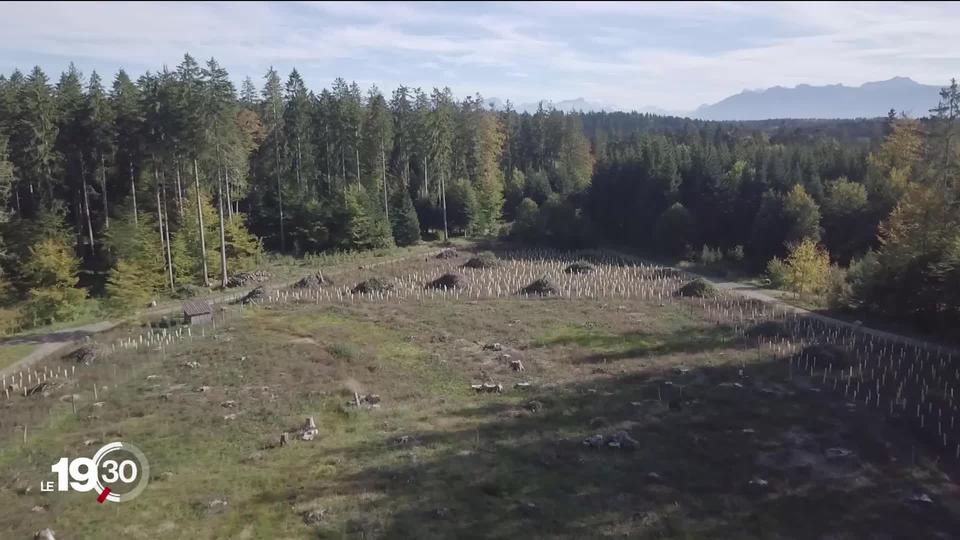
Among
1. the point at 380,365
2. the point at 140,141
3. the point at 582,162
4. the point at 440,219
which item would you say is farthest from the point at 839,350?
the point at 582,162

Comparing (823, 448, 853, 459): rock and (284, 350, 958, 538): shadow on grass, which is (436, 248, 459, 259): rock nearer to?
(284, 350, 958, 538): shadow on grass

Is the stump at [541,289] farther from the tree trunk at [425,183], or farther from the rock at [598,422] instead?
the tree trunk at [425,183]

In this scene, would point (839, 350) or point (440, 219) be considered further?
point (440, 219)

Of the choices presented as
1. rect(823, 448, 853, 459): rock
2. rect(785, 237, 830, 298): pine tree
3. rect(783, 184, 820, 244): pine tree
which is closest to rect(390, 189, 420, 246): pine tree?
rect(783, 184, 820, 244): pine tree

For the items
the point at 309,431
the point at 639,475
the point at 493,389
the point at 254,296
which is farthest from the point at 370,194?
the point at 639,475

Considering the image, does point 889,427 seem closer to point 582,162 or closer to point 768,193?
point 768,193
